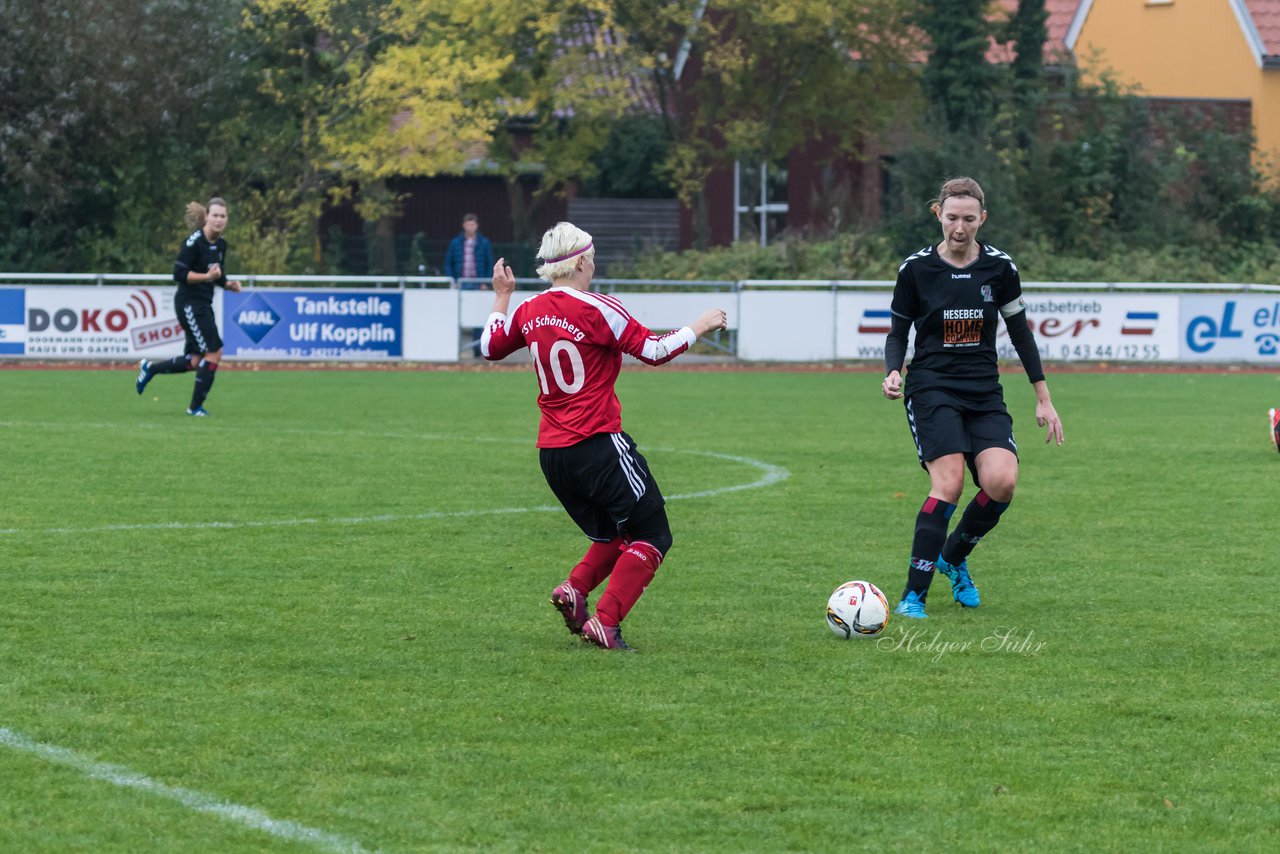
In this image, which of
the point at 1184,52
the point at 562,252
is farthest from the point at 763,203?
the point at 562,252

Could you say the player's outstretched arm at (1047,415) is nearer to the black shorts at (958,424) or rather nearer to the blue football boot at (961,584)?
the black shorts at (958,424)

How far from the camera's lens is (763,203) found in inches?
1646

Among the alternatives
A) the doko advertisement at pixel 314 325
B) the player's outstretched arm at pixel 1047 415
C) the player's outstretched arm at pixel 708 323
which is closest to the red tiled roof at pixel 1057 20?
the doko advertisement at pixel 314 325

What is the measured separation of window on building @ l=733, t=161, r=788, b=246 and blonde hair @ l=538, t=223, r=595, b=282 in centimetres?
3334

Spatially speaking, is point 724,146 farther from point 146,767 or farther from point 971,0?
point 146,767

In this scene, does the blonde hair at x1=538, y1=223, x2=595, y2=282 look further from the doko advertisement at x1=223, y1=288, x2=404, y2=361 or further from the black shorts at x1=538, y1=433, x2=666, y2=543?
the doko advertisement at x1=223, y1=288, x2=404, y2=361

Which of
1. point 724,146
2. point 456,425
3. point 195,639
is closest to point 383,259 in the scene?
point 724,146

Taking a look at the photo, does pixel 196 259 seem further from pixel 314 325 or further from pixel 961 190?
pixel 961 190

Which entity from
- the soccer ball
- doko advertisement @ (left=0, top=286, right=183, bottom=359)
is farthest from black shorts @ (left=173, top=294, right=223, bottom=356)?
the soccer ball

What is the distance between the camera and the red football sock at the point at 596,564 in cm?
727

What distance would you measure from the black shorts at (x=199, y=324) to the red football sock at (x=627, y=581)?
1091 centimetres

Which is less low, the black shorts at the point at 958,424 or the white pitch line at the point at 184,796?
the black shorts at the point at 958,424

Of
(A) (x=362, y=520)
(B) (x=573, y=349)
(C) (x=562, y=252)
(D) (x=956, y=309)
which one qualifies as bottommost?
(A) (x=362, y=520)

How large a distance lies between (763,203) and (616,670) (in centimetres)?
3573
